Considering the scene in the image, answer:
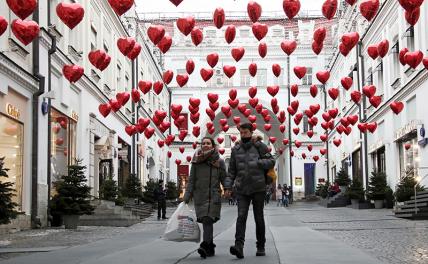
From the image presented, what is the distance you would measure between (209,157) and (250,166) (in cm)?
70

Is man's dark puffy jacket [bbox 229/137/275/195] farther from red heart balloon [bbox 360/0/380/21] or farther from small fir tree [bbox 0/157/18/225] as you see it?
red heart balloon [bbox 360/0/380/21]

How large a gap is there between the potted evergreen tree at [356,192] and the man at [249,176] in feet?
89.1

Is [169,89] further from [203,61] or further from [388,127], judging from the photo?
[388,127]

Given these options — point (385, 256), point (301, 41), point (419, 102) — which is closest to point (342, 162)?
point (301, 41)

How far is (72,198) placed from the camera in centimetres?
1933

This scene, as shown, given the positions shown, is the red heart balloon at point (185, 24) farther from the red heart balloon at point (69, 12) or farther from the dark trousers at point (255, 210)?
the dark trousers at point (255, 210)

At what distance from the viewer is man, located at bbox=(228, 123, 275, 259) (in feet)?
29.4

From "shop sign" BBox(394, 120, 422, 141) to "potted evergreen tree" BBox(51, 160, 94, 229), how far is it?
13610 millimetres

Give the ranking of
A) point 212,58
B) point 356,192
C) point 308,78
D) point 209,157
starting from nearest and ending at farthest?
1. point 209,157
2. point 212,58
3. point 356,192
4. point 308,78

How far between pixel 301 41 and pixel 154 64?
49.6ft

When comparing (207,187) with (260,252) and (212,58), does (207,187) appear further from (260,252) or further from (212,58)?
(212,58)

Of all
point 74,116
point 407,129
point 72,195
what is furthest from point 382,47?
point 74,116

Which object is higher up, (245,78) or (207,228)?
(245,78)

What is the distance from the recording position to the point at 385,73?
33.0 metres
